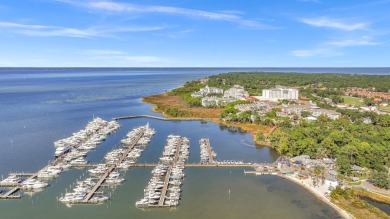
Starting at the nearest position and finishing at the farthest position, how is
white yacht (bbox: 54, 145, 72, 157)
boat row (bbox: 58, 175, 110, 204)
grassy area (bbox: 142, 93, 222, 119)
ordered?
boat row (bbox: 58, 175, 110, 204)
white yacht (bbox: 54, 145, 72, 157)
grassy area (bbox: 142, 93, 222, 119)

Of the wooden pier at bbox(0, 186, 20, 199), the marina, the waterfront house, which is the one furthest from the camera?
the marina

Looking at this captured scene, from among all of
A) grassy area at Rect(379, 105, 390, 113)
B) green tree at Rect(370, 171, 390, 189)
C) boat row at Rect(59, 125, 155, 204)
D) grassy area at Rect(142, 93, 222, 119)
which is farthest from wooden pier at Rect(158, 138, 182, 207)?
grassy area at Rect(379, 105, 390, 113)

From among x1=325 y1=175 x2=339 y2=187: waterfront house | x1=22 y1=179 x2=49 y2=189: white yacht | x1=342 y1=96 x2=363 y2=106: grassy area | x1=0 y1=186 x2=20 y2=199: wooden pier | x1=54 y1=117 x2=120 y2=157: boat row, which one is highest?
x1=342 y1=96 x2=363 y2=106: grassy area

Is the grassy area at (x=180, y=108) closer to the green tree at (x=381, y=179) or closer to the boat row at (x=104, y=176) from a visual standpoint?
the boat row at (x=104, y=176)

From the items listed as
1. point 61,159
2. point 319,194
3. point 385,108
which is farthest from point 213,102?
point 319,194

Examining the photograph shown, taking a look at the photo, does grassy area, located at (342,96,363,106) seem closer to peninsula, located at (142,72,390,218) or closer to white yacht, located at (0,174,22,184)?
peninsula, located at (142,72,390,218)

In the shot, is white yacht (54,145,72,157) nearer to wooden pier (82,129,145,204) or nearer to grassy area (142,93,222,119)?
wooden pier (82,129,145,204)

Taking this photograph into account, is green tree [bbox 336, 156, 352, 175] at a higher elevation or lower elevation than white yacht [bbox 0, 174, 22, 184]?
higher

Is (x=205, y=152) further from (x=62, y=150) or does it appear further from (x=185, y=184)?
(x=62, y=150)

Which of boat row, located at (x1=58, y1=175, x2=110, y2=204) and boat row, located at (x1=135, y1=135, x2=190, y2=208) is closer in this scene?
boat row, located at (x1=135, y1=135, x2=190, y2=208)

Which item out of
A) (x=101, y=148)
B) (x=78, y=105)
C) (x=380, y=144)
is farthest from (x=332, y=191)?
(x=78, y=105)
